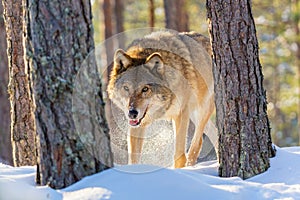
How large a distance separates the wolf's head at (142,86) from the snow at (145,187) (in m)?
2.08

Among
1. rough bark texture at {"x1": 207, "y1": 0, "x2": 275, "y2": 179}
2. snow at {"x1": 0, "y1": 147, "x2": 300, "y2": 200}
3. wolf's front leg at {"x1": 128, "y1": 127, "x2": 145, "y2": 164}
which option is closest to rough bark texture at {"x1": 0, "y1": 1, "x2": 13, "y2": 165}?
wolf's front leg at {"x1": 128, "y1": 127, "x2": 145, "y2": 164}

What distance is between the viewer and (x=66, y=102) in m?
3.93

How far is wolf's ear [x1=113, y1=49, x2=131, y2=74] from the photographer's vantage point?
6395mm

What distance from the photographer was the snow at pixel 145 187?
12.3ft

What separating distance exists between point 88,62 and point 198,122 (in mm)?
3278

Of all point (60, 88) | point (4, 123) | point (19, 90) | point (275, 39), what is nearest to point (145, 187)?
point (60, 88)

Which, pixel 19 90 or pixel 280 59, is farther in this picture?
pixel 280 59

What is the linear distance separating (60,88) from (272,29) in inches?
564

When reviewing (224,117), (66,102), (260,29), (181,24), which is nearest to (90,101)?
(66,102)

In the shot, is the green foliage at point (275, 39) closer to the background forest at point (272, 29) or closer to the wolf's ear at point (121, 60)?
the background forest at point (272, 29)

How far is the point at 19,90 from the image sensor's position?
218 inches

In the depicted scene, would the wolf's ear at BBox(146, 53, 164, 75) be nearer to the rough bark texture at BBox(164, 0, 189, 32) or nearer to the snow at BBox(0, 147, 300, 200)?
the snow at BBox(0, 147, 300, 200)

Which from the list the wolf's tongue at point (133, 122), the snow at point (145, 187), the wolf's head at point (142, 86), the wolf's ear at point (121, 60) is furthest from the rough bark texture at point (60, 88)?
the wolf's ear at point (121, 60)

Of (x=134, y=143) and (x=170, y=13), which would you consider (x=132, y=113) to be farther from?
(x=170, y=13)
